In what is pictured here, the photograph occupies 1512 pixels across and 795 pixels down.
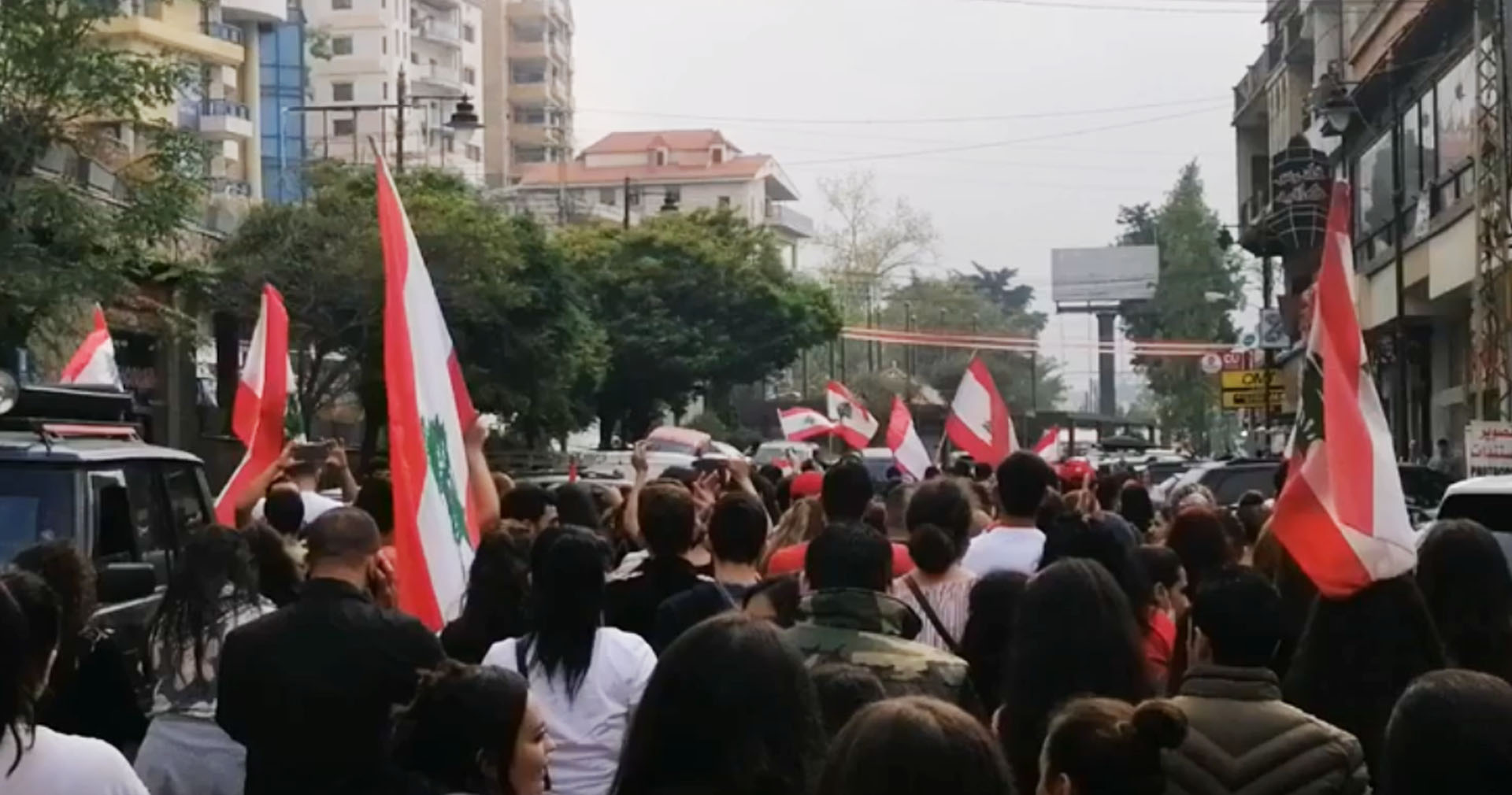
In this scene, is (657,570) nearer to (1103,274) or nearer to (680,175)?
(1103,274)

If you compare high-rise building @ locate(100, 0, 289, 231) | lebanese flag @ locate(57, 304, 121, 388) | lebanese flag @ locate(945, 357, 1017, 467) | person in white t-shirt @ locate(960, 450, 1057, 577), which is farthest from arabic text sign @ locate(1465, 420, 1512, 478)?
high-rise building @ locate(100, 0, 289, 231)

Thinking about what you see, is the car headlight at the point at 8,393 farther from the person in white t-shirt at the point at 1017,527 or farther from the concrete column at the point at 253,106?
the concrete column at the point at 253,106

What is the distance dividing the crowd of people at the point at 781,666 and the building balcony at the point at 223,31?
48.7 meters

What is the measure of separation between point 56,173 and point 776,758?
25385 mm

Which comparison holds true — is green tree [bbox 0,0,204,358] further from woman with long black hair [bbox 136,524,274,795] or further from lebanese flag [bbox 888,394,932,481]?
woman with long black hair [bbox 136,524,274,795]

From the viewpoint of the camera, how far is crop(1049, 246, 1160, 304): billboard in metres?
120

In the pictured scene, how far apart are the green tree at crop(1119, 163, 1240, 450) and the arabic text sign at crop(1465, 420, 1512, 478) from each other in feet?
236

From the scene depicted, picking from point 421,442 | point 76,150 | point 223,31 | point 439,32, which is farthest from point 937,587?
point 439,32

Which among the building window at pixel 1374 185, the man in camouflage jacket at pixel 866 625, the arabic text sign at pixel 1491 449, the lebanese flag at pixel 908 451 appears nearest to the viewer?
the man in camouflage jacket at pixel 866 625

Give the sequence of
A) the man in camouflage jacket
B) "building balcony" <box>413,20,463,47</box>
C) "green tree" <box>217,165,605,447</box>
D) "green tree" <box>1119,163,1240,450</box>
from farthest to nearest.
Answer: "building balcony" <box>413,20,463,47</box> → "green tree" <box>1119,163,1240,450</box> → "green tree" <box>217,165,605,447</box> → the man in camouflage jacket

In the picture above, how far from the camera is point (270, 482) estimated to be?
11242mm

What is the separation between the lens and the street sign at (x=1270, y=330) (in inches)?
1961

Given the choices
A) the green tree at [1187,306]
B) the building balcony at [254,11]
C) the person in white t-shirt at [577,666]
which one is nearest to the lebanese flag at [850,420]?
the person in white t-shirt at [577,666]

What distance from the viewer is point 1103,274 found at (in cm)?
12150
